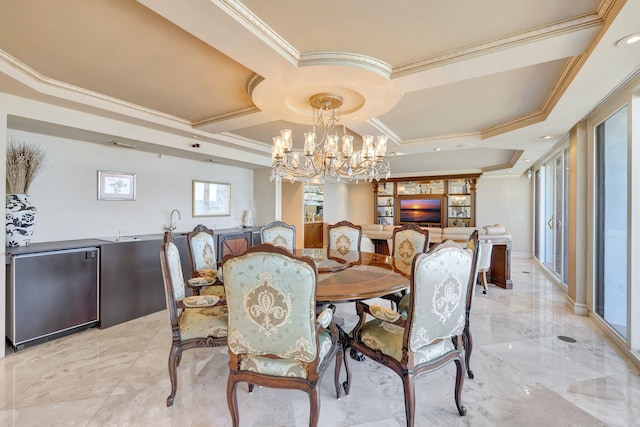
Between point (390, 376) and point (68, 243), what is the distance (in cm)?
347

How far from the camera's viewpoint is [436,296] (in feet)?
5.45

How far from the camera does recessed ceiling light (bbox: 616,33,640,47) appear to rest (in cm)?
168

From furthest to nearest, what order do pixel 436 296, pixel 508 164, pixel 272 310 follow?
pixel 508 164
pixel 436 296
pixel 272 310

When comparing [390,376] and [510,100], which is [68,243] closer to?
[390,376]

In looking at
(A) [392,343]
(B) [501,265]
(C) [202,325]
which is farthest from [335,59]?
(B) [501,265]

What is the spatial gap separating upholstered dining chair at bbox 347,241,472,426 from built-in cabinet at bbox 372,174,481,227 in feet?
24.1

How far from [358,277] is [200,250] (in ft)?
5.78

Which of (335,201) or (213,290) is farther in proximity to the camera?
(335,201)

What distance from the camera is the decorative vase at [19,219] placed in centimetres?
278

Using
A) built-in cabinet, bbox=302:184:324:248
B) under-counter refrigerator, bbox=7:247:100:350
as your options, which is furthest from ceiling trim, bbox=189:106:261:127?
built-in cabinet, bbox=302:184:324:248

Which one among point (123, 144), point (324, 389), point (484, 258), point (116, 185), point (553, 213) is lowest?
point (324, 389)

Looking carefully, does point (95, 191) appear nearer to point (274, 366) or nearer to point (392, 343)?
point (274, 366)

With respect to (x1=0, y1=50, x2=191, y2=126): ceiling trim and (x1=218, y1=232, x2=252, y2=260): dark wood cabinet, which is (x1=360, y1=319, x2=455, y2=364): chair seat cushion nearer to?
(x1=218, y1=232, x2=252, y2=260): dark wood cabinet

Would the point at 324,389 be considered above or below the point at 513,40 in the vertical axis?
below
